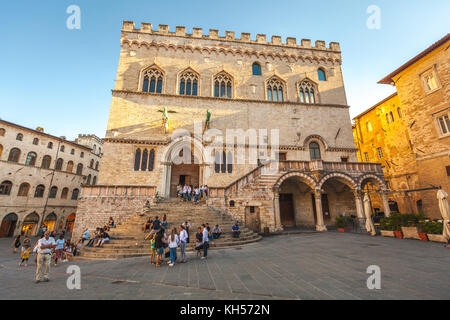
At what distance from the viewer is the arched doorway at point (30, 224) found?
23.9m

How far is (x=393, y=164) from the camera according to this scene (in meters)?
23.6

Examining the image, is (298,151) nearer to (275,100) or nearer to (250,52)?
(275,100)

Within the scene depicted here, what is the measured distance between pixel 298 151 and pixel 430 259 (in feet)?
47.4

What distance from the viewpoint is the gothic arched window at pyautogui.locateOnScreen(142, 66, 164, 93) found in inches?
818

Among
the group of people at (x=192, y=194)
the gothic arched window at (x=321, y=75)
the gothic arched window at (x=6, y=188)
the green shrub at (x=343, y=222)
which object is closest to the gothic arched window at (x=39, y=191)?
the gothic arched window at (x=6, y=188)

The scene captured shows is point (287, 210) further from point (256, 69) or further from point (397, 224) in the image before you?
point (256, 69)

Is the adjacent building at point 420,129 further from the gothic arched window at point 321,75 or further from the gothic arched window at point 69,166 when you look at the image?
the gothic arched window at point 69,166

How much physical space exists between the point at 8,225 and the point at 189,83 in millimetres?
26980

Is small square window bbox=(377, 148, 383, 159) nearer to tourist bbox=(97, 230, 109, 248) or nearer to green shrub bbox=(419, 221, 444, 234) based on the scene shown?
green shrub bbox=(419, 221, 444, 234)

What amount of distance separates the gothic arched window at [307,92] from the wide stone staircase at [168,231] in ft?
57.9

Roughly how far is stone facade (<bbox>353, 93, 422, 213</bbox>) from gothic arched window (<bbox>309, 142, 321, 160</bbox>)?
25.5ft

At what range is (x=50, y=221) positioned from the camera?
2648 centimetres

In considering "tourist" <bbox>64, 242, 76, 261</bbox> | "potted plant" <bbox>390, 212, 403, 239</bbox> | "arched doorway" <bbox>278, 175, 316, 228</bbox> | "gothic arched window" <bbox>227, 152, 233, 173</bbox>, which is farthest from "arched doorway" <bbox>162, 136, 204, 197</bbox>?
"potted plant" <bbox>390, 212, 403, 239</bbox>
